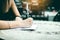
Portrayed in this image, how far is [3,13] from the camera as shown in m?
1.09

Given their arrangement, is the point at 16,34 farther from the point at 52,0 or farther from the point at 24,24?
the point at 52,0

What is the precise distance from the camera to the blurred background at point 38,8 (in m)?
1.18

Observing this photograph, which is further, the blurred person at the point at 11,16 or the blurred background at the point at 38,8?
the blurred background at the point at 38,8

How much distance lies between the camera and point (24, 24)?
88 cm

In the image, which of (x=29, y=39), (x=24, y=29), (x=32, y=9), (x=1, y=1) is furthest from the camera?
(x=32, y=9)

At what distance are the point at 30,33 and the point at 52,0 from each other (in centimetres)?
44

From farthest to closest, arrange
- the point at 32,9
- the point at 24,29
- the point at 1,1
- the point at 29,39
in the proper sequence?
the point at 32,9 → the point at 1,1 → the point at 24,29 → the point at 29,39

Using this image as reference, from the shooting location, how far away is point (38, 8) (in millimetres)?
1188

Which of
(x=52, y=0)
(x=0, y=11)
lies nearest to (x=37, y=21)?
(x=52, y=0)

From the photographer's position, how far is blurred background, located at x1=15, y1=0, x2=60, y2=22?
3.87 feet

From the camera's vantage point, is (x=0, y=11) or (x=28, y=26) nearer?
(x=28, y=26)

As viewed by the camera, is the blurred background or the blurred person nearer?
the blurred person

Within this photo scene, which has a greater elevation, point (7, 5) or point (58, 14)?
point (7, 5)

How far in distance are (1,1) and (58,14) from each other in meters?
0.48
